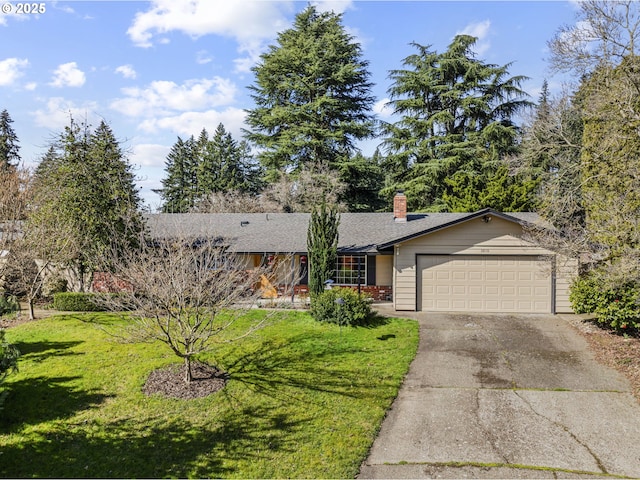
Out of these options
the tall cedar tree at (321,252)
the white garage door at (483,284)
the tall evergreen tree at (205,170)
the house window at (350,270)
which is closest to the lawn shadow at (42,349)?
the tall cedar tree at (321,252)

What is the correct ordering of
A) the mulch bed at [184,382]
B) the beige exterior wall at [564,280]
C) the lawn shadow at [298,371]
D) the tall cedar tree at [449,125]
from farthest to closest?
the tall cedar tree at [449,125] → the beige exterior wall at [564,280] → the lawn shadow at [298,371] → the mulch bed at [184,382]

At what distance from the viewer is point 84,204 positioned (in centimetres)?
1573

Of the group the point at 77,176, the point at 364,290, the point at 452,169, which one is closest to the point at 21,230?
the point at 77,176

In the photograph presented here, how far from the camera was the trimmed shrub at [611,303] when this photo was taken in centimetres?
1184

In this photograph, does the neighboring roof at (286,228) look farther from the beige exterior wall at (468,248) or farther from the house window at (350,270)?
the beige exterior wall at (468,248)

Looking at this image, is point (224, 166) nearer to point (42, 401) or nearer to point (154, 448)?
point (42, 401)

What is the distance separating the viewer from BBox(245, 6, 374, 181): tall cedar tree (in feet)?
97.9

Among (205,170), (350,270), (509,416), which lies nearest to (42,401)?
(509,416)

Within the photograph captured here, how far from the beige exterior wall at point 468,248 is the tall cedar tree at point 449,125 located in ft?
35.5

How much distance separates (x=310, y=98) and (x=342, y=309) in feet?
73.9

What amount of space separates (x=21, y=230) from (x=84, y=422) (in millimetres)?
11454

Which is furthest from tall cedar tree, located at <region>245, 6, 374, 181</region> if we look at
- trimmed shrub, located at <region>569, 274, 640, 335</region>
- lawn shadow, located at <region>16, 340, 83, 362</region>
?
lawn shadow, located at <region>16, 340, 83, 362</region>

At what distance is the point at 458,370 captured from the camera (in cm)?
979

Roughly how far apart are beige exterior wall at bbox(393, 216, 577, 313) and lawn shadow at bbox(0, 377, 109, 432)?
34.7 ft
